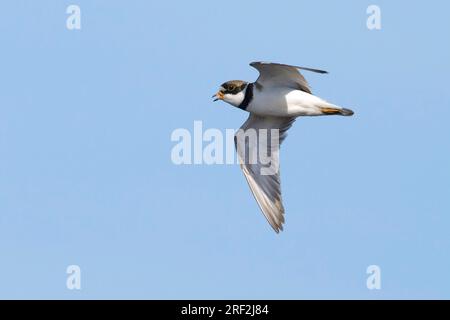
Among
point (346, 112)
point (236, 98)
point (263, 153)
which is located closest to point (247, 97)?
point (236, 98)

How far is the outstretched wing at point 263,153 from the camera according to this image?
20719 millimetres

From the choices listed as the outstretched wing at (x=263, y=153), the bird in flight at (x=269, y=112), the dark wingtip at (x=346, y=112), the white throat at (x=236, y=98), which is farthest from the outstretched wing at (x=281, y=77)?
the outstretched wing at (x=263, y=153)

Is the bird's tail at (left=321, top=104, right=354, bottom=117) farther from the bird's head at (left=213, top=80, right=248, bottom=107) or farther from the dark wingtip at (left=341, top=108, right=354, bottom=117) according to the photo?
the bird's head at (left=213, top=80, right=248, bottom=107)

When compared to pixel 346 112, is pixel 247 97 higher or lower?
higher

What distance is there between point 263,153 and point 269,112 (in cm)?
125

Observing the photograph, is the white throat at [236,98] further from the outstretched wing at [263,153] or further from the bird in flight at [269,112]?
the outstretched wing at [263,153]

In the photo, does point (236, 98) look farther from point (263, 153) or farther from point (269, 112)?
point (263, 153)

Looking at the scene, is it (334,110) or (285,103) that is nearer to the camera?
(334,110)

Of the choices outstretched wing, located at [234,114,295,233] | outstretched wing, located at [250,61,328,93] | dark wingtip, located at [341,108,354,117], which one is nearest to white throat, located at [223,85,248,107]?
outstretched wing, located at [250,61,328,93]

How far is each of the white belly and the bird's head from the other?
0.23 meters

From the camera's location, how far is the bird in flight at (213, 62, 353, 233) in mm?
19688

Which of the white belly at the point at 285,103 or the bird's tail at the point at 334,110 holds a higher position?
the white belly at the point at 285,103

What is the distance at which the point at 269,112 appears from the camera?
20031 mm
